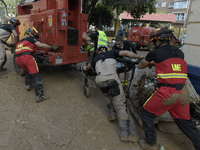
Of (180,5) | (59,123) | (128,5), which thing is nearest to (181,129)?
(59,123)

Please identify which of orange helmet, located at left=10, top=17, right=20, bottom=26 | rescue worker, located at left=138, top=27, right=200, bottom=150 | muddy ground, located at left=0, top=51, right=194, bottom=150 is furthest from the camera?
orange helmet, located at left=10, top=17, right=20, bottom=26

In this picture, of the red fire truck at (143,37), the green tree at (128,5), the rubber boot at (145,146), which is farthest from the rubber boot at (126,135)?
the green tree at (128,5)

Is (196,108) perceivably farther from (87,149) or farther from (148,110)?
(87,149)

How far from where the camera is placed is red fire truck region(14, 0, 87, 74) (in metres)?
3.99

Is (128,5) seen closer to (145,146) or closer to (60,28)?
(60,28)

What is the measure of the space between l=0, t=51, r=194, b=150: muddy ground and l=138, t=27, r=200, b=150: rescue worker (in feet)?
1.60

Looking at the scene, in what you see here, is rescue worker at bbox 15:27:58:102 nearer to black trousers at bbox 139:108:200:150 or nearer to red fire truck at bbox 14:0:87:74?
red fire truck at bbox 14:0:87:74

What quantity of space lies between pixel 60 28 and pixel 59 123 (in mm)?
2303

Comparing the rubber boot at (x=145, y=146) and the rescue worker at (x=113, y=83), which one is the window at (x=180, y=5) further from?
the rubber boot at (x=145, y=146)

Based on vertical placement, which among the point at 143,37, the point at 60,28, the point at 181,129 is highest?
the point at 60,28

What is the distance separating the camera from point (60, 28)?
13.1 ft

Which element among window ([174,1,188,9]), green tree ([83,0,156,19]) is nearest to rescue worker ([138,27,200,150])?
green tree ([83,0,156,19])

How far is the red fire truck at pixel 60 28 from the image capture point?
3.99m

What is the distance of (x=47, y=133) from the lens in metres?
2.79
